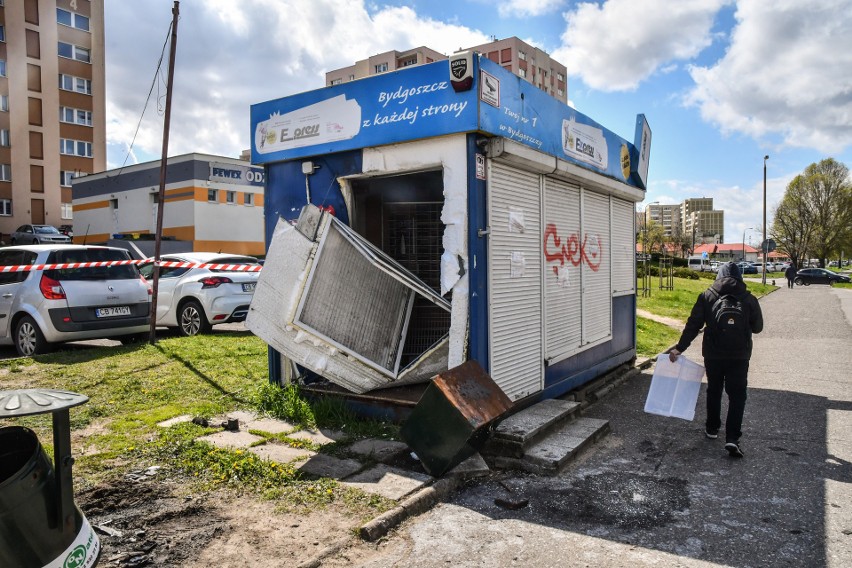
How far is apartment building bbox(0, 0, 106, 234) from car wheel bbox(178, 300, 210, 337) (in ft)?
120

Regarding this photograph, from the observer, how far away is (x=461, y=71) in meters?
5.14

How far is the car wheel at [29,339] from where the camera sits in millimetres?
8766

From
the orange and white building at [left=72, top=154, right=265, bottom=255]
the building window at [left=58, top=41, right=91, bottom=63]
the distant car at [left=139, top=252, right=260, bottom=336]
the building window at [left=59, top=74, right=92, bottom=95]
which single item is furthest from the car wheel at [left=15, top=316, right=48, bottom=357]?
the building window at [left=58, top=41, right=91, bottom=63]

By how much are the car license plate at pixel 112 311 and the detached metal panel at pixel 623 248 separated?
7.58 meters

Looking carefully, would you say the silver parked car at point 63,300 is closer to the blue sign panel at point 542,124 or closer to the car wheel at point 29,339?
the car wheel at point 29,339

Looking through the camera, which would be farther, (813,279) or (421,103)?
(813,279)

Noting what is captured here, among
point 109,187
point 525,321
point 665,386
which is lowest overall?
point 665,386

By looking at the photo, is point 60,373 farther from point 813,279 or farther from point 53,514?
point 813,279

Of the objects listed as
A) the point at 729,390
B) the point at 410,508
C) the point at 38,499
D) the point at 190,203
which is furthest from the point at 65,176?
the point at 38,499

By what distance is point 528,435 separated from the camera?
5.02 metres

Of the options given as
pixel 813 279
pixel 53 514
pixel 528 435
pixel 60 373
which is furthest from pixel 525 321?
pixel 813 279

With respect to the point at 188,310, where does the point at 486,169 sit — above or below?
above

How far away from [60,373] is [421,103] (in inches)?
222

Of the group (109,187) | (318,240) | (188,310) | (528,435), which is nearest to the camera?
(528,435)
